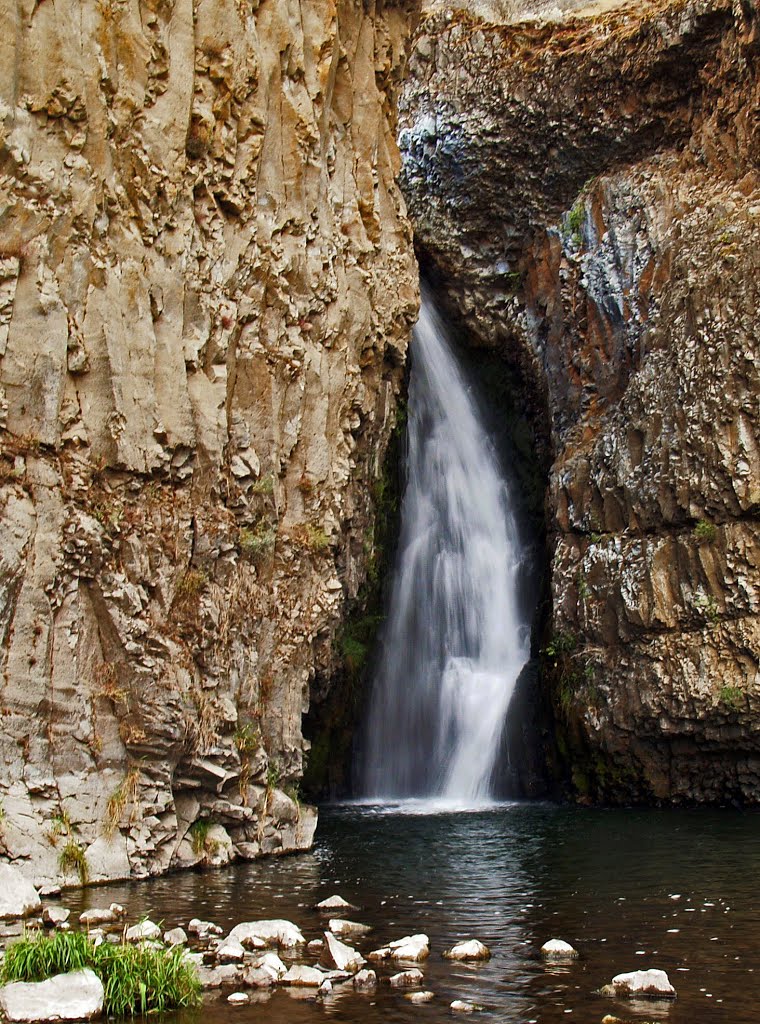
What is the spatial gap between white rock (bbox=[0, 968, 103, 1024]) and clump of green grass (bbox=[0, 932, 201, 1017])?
5.1 inches

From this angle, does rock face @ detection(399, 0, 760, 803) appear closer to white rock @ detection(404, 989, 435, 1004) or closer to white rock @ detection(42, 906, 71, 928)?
white rock @ detection(42, 906, 71, 928)

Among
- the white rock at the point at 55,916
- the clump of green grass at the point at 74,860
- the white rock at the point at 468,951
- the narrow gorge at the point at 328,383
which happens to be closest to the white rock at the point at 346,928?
the white rock at the point at 468,951

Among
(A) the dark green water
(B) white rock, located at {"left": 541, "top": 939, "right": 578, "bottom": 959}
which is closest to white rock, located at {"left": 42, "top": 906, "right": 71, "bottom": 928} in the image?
(A) the dark green water

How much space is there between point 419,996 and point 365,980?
1.82 feet

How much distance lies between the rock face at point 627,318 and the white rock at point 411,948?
13974 millimetres

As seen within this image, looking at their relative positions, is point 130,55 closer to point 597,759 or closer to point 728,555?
point 728,555

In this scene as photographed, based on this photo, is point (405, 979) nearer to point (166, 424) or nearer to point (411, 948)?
point (411, 948)

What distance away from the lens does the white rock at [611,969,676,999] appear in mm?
6941

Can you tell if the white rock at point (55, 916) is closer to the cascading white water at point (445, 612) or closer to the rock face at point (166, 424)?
the rock face at point (166, 424)

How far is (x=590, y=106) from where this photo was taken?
27125 mm

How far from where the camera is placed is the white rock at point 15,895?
9938 mm

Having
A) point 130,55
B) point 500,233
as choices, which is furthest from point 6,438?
point 500,233

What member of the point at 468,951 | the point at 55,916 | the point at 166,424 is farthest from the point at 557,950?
the point at 166,424

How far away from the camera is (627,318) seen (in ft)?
83.3
